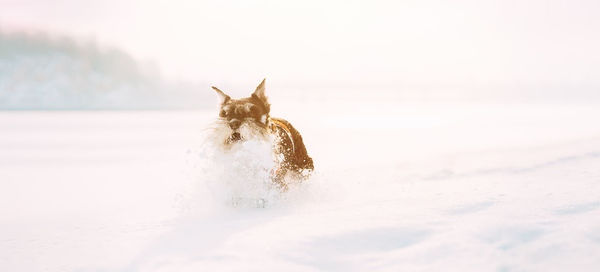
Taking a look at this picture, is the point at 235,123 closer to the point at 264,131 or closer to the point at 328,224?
the point at 264,131

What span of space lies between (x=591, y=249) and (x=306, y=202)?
3464 millimetres

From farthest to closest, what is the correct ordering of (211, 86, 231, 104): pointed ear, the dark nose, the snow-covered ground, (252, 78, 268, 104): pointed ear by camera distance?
(252, 78, 268, 104): pointed ear < (211, 86, 231, 104): pointed ear < the dark nose < the snow-covered ground

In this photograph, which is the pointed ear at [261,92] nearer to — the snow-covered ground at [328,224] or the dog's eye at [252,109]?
the dog's eye at [252,109]

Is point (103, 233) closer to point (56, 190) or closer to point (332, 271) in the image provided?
point (332, 271)

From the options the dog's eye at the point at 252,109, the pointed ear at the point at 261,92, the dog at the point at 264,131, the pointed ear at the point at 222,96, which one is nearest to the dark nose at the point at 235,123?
the dog at the point at 264,131

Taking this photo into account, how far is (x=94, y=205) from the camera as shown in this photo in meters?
6.29

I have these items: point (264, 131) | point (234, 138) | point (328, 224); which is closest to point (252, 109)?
point (264, 131)

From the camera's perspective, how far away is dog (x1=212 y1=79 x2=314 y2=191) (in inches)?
194

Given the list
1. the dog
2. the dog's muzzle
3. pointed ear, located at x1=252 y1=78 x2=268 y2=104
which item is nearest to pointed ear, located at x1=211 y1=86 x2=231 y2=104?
the dog

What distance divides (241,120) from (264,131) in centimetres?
32

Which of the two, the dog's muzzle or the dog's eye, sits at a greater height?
the dog's eye

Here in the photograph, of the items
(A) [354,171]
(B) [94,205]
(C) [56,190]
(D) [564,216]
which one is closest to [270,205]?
(B) [94,205]

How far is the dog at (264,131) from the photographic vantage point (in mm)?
4922

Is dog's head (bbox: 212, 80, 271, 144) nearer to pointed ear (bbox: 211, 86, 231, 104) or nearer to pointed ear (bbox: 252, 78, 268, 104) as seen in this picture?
pointed ear (bbox: 211, 86, 231, 104)
